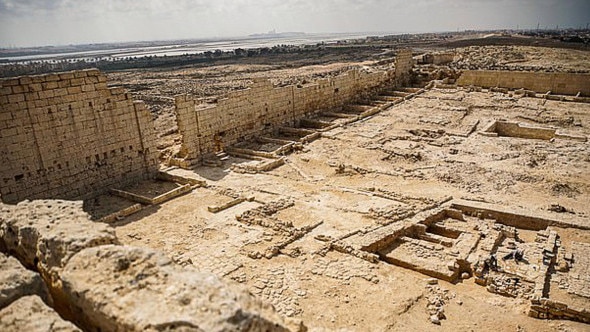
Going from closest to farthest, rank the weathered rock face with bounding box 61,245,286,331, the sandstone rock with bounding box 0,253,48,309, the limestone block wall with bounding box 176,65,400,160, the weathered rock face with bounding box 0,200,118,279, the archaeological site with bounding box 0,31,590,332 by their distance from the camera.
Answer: the weathered rock face with bounding box 61,245,286,331, the sandstone rock with bounding box 0,253,48,309, the archaeological site with bounding box 0,31,590,332, the weathered rock face with bounding box 0,200,118,279, the limestone block wall with bounding box 176,65,400,160

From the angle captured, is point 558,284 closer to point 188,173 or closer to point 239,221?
point 239,221

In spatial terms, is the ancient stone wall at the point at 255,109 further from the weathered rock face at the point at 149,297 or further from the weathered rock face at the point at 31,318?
the weathered rock face at the point at 31,318

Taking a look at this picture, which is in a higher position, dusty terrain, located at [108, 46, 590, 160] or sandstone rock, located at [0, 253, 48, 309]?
sandstone rock, located at [0, 253, 48, 309]

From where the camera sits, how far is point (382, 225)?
33.3 feet

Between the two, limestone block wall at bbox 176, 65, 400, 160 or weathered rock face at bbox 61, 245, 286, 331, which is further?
limestone block wall at bbox 176, 65, 400, 160

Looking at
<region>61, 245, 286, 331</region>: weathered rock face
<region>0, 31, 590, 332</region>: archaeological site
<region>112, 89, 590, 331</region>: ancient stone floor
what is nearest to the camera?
<region>61, 245, 286, 331</region>: weathered rock face

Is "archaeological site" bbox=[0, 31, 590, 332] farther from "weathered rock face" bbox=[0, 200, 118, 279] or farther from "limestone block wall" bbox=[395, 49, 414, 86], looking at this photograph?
"limestone block wall" bbox=[395, 49, 414, 86]

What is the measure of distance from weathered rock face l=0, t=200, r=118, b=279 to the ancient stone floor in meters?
3.36

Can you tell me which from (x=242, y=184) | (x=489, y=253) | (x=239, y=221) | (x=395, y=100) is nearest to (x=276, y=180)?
(x=242, y=184)

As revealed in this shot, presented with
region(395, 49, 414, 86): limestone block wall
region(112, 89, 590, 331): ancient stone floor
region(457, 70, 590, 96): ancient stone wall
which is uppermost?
region(395, 49, 414, 86): limestone block wall

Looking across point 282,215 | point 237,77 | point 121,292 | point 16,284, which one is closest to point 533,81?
point 282,215

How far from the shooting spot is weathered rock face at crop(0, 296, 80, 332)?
3.44 metres

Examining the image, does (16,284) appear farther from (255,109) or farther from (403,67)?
(403,67)

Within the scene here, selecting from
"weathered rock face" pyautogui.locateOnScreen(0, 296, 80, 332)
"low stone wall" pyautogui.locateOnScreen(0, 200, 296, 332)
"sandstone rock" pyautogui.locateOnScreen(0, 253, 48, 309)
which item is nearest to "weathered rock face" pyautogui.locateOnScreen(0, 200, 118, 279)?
"low stone wall" pyautogui.locateOnScreen(0, 200, 296, 332)
